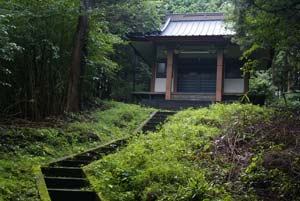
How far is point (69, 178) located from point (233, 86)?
1550 cm

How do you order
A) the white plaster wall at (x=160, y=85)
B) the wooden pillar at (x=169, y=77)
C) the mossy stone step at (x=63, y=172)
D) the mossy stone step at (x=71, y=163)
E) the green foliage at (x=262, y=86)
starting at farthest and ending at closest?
1. the white plaster wall at (x=160, y=85)
2. the wooden pillar at (x=169, y=77)
3. the green foliage at (x=262, y=86)
4. the mossy stone step at (x=71, y=163)
5. the mossy stone step at (x=63, y=172)

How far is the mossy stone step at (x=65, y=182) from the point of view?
6.59m

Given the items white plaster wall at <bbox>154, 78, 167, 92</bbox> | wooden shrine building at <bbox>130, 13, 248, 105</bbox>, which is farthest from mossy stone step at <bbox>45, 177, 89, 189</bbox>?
white plaster wall at <bbox>154, 78, 167, 92</bbox>

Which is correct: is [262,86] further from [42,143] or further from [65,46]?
[42,143]

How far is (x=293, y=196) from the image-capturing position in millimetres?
5531

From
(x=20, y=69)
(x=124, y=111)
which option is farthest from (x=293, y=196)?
(x=124, y=111)

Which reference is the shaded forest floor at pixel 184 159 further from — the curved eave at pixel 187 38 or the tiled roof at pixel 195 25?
the tiled roof at pixel 195 25

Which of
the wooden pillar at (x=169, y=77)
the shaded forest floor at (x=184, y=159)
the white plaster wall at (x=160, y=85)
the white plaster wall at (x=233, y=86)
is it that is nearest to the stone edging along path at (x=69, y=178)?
the shaded forest floor at (x=184, y=159)

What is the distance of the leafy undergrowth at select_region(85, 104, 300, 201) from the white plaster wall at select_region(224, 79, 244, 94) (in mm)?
10881

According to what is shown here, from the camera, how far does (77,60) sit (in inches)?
501

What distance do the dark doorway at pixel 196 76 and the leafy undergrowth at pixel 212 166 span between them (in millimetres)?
12111

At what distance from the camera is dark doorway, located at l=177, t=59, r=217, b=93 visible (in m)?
21.7

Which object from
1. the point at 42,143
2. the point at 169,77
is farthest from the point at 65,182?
the point at 169,77

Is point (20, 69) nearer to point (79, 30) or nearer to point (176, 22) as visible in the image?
point (79, 30)
